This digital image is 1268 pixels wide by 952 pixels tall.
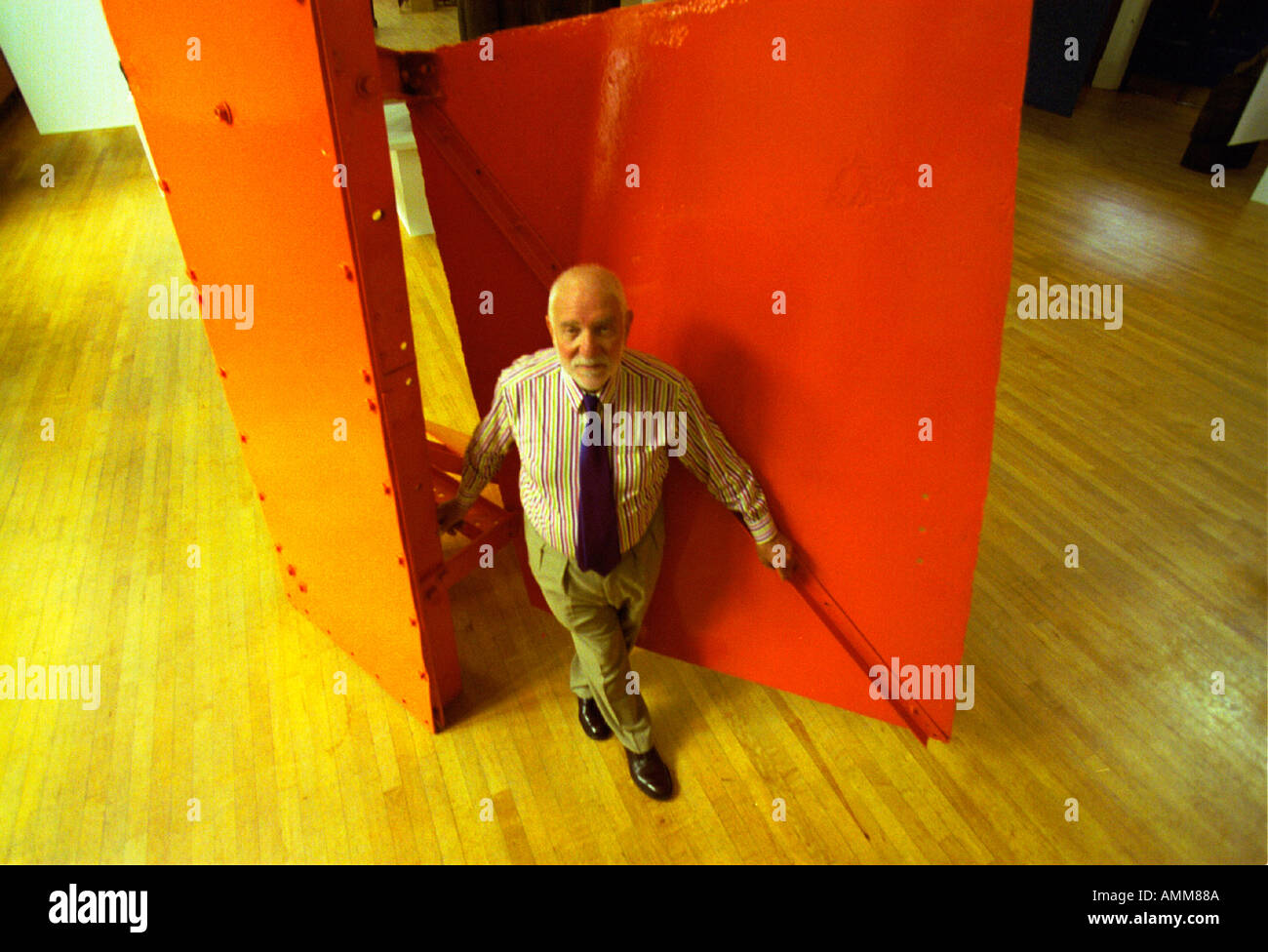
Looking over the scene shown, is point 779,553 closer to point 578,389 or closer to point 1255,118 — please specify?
point 578,389

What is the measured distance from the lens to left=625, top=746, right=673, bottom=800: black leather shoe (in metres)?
2.17

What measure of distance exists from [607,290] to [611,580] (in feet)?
2.64

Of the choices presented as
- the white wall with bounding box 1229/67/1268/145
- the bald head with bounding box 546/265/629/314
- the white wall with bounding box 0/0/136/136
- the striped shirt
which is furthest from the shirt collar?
the white wall with bounding box 0/0/136/136

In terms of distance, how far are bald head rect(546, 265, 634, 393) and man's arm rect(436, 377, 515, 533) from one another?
0.99 feet

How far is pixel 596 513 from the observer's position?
6.05 ft

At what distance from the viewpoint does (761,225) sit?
69.5 inches

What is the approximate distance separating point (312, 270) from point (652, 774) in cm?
167

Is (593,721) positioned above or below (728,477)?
below

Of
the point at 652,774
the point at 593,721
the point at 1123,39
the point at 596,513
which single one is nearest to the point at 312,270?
the point at 596,513

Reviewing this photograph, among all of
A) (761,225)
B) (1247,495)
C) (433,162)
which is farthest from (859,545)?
(1247,495)

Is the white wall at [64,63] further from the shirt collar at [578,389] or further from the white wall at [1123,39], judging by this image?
the white wall at [1123,39]

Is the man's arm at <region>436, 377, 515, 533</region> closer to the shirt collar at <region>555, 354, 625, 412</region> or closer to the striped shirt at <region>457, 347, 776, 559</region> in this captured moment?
the striped shirt at <region>457, 347, 776, 559</region>

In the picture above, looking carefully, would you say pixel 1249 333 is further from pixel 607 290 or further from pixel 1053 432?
pixel 607 290

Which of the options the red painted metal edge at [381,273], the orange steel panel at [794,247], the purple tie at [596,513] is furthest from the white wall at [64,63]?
the purple tie at [596,513]
